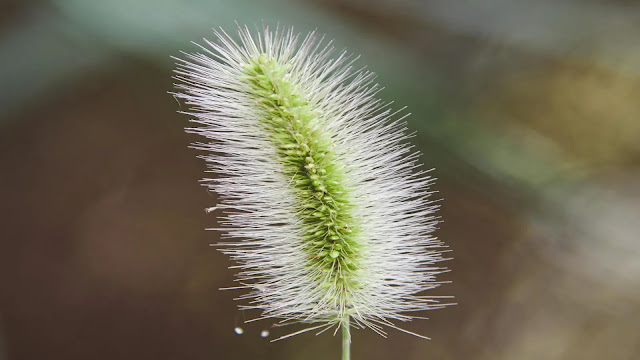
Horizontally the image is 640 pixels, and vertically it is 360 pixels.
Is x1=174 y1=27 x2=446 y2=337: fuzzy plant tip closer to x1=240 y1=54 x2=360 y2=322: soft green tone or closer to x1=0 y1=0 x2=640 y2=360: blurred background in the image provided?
x1=240 y1=54 x2=360 y2=322: soft green tone

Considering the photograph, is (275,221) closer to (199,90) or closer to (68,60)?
(199,90)

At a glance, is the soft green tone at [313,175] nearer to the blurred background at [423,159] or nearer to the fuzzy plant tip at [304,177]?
the fuzzy plant tip at [304,177]

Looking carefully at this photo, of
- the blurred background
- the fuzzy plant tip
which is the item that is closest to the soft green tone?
the fuzzy plant tip

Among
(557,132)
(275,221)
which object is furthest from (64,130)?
(557,132)

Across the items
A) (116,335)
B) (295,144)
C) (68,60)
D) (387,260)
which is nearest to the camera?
(295,144)

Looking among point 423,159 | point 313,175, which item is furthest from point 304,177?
point 423,159

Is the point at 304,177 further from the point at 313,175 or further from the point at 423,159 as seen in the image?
the point at 423,159
